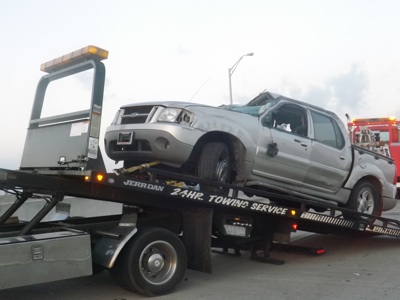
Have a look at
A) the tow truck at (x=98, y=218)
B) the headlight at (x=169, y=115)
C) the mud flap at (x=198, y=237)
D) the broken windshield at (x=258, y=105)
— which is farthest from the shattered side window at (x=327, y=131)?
the headlight at (x=169, y=115)

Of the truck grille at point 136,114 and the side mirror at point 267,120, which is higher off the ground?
the side mirror at point 267,120

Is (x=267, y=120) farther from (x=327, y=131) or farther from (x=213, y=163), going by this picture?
(x=327, y=131)

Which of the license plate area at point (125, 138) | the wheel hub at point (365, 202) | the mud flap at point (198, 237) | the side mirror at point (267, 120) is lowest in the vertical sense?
the mud flap at point (198, 237)

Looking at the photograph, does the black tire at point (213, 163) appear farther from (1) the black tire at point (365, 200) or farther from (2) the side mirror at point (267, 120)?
(1) the black tire at point (365, 200)

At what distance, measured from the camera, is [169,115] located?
5.82 metres

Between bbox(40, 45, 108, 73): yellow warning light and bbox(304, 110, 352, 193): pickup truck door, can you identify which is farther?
bbox(304, 110, 352, 193): pickup truck door

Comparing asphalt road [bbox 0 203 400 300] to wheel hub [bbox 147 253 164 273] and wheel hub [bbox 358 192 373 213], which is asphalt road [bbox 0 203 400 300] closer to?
wheel hub [bbox 147 253 164 273]

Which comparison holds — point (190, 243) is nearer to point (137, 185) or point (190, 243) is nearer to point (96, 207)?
point (137, 185)

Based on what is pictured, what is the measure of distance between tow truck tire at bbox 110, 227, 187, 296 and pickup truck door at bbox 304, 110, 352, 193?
2.61 meters

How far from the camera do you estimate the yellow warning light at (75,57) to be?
5129 mm

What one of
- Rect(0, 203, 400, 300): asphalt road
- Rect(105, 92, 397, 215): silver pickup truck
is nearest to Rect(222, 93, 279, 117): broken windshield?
Rect(105, 92, 397, 215): silver pickup truck

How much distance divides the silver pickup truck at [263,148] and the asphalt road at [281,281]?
98 cm

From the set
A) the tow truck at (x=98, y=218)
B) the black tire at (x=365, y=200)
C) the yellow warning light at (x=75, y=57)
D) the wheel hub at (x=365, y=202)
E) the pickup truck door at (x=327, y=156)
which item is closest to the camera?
the tow truck at (x=98, y=218)

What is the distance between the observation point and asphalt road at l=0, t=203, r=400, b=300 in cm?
550
